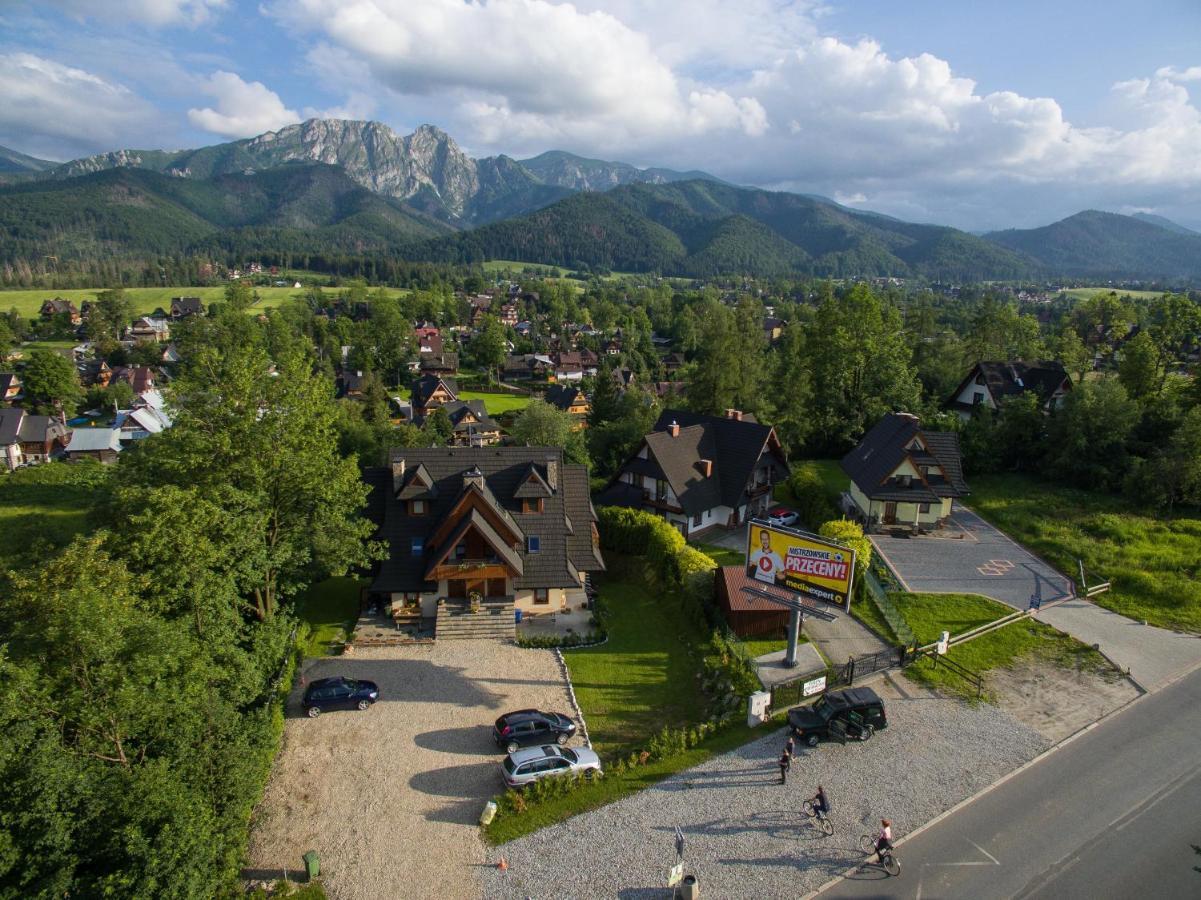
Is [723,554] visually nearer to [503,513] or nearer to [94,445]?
[503,513]

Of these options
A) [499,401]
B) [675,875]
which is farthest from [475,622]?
Answer: [499,401]

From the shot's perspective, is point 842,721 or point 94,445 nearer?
point 842,721

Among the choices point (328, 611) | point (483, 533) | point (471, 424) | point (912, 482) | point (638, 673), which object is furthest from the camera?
point (471, 424)

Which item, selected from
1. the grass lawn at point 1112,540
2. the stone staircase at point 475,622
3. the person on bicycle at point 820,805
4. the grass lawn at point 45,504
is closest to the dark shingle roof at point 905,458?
the grass lawn at point 1112,540

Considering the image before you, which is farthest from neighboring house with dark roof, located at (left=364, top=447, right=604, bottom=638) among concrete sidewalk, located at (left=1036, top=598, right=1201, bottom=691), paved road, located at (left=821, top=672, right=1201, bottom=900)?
concrete sidewalk, located at (left=1036, top=598, right=1201, bottom=691)

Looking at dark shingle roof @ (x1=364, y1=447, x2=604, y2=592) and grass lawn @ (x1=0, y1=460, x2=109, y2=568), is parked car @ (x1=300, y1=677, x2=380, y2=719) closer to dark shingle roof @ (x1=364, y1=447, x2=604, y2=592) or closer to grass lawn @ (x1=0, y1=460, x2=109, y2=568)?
dark shingle roof @ (x1=364, y1=447, x2=604, y2=592)

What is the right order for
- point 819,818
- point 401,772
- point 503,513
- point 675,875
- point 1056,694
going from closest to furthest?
point 675,875, point 819,818, point 401,772, point 1056,694, point 503,513

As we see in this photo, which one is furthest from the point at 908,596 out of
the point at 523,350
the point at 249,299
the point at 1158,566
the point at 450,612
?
the point at 249,299
